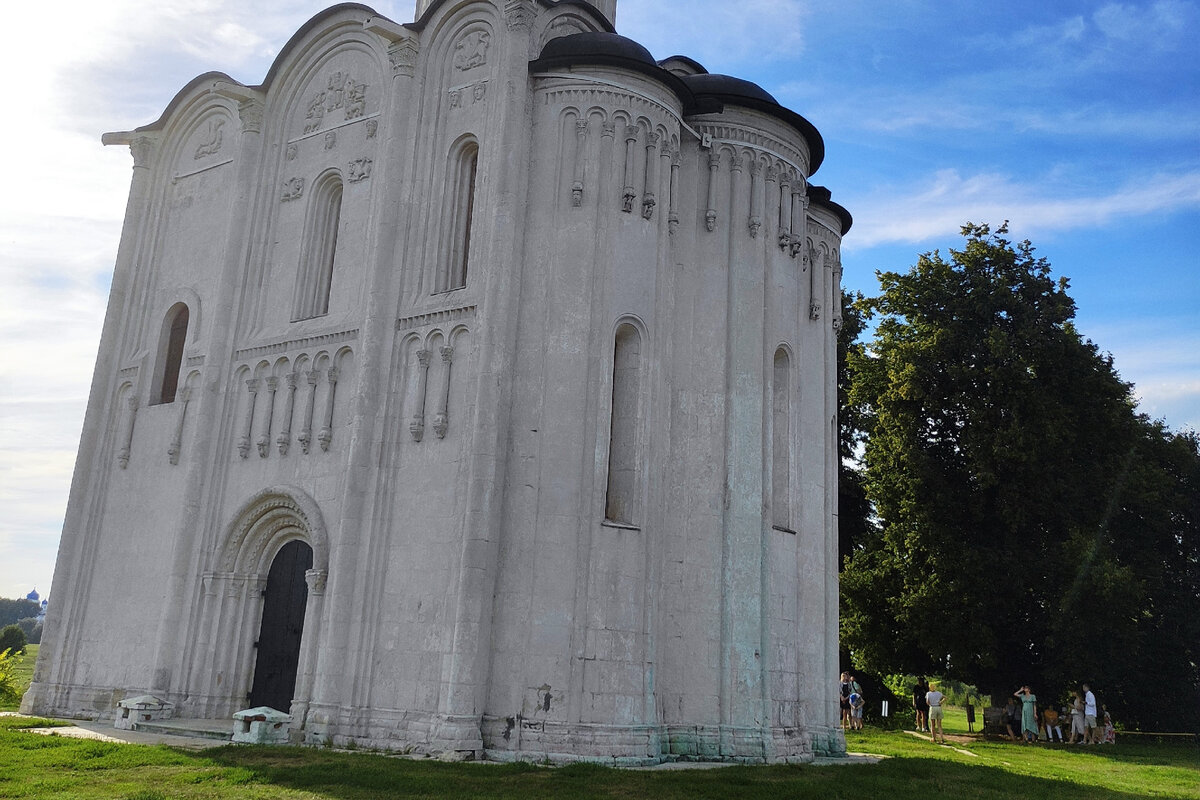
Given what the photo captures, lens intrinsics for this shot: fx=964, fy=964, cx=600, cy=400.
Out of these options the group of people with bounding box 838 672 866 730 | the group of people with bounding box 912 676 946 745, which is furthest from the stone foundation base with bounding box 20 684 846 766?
the group of people with bounding box 838 672 866 730

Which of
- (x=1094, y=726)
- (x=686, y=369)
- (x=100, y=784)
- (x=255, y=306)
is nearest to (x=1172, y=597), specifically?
(x=1094, y=726)

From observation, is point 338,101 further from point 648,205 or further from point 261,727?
point 261,727

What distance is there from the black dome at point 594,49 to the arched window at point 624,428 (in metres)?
4.20

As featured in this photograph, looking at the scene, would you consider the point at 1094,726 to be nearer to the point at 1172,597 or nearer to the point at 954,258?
the point at 1172,597

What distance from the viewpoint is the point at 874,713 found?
2934 centimetres

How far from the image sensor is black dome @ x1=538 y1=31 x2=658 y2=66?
1495 centimetres

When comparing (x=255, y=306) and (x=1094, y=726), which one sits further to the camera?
(x=1094, y=726)

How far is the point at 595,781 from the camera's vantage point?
1090 cm

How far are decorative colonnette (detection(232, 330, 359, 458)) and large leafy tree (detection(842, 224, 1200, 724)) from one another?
15.0 metres

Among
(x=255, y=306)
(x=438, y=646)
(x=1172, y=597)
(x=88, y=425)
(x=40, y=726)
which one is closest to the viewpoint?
(x=438, y=646)

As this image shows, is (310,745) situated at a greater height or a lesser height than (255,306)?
lesser

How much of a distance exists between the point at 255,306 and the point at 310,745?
8183 mm

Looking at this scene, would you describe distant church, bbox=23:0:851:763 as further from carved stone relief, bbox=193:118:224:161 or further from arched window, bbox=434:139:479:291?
carved stone relief, bbox=193:118:224:161

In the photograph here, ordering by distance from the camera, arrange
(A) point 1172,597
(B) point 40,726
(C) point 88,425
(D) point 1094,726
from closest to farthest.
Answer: (B) point 40,726, (C) point 88,425, (D) point 1094,726, (A) point 1172,597
